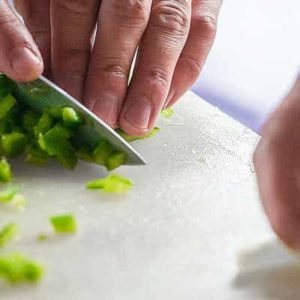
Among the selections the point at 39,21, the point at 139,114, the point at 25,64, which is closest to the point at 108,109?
the point at 139,114

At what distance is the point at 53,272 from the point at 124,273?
0.26 feet

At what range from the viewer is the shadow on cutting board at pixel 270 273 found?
0.88 metres

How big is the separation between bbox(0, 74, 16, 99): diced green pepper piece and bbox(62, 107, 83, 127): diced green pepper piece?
0.35ft

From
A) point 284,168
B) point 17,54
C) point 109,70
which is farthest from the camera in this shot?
point 109,70

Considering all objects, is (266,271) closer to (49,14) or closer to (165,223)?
(165,223)

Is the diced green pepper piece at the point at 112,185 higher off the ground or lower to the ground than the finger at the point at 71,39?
lower

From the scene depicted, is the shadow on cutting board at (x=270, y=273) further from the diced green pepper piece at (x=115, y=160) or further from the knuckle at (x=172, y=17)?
the knuckle at (x=172, y=17)

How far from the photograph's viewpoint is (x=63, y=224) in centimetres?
93

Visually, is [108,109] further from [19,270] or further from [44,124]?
[19,270]

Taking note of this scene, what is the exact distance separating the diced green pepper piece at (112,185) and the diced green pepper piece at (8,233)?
141 millimetres

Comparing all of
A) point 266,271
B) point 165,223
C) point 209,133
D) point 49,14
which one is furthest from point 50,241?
point 49,14

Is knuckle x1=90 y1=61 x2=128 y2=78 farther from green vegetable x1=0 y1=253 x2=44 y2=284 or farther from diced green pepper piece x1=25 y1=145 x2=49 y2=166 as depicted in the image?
green vegetable x1=0 y1=253 x2=44 y2=284

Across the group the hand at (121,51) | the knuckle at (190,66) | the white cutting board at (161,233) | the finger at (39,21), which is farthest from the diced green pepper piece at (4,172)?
the knuckle at (190,66)

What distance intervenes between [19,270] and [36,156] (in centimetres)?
26
